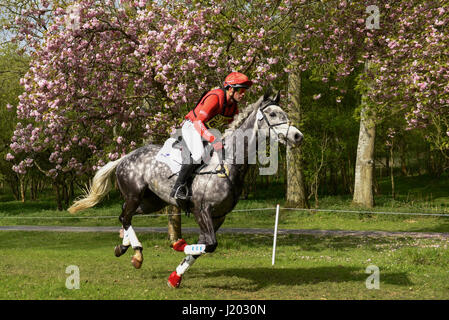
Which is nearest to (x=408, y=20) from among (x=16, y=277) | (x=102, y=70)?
(x=102, y=70)

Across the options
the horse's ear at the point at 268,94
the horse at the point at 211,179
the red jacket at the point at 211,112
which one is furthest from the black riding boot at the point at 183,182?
the horse's ear at the point at 268,94

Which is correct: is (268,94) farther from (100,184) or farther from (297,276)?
(297,276)

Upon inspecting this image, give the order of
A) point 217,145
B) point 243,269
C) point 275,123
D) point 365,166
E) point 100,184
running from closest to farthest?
point 275,123 → point 217,145 → point 100,184 → point 243,269 → point 365,166

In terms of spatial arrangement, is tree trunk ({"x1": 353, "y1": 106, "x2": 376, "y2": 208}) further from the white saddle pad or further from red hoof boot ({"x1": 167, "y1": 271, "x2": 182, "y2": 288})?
red hoof boot ({"x1": 167, "y1": 271, "x2": 182, "y2": 288})

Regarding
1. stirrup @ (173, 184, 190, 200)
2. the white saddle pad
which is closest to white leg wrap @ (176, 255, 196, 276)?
stirrup @ (173, 184, 190, 200)

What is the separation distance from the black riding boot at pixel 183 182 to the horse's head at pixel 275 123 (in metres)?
1.36

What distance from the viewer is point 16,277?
931cm

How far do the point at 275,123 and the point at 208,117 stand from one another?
1.07 m

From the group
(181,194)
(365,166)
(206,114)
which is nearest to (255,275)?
(181,194)

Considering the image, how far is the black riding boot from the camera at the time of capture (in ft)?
25.7

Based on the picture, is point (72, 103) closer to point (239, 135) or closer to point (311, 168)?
point (239, 135)

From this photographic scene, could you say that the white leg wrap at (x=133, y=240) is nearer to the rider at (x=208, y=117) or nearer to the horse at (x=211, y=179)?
the horse at (x=211, y=179)

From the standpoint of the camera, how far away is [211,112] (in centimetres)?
755
